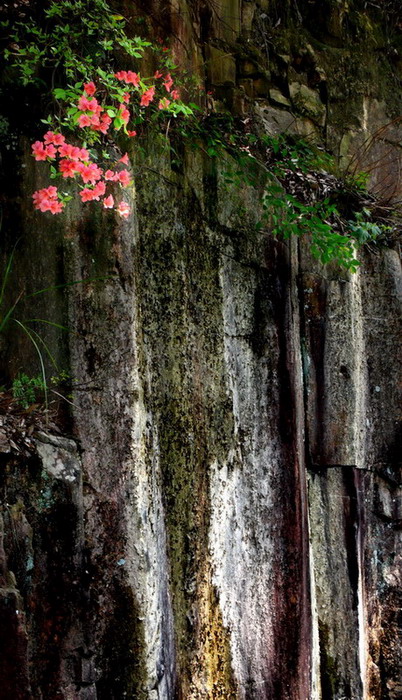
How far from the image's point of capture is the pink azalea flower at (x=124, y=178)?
10.1 feet

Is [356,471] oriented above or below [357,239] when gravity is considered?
below

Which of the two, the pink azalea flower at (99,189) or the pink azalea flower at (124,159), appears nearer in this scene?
the pink azalea flower at (99,189)

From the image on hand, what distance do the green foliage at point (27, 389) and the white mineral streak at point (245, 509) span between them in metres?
1.06

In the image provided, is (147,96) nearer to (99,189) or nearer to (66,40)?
(66,40)

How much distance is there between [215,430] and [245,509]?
50 cm

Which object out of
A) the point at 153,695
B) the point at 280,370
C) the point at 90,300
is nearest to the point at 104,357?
the point at 90,300

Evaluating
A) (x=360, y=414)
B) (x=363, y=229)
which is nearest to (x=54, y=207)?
(x=363, y=229)

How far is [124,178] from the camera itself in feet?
10.2

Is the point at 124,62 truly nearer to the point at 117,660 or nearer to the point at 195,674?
the point at 117,660

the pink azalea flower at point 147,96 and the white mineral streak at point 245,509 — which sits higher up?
the pink azalea flower at point 147,96

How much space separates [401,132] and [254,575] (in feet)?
12.2

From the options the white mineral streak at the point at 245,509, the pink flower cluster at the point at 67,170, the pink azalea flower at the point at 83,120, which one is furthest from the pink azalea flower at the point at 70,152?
the white mineral streak at the point at 245,509

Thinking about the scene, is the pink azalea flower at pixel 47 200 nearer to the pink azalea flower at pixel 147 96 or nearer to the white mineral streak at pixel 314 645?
the pink azalea flower at pixel 147 96

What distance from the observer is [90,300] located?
10.2ft
